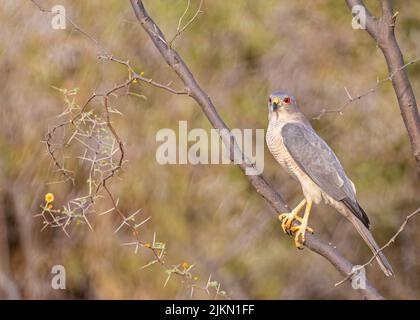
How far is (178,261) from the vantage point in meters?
5.26

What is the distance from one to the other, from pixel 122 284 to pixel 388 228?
1791 millimetres

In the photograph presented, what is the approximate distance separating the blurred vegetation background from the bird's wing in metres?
1.68

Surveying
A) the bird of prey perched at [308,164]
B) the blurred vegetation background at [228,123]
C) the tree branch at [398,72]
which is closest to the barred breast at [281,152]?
the bird of prey perched at [308,164]

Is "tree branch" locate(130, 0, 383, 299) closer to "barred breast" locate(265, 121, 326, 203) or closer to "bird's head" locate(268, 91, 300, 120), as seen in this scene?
"barred breast" locate(265, 121, 326, 203)

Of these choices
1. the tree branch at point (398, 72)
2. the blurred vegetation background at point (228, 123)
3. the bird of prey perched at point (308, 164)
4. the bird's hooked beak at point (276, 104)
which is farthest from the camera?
the blurred vegetation background at point (228, 123)

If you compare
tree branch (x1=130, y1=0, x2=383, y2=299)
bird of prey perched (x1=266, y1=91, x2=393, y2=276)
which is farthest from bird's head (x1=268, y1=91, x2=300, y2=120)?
tree branch (x1=130, y1=0, x2=383, y2=299)

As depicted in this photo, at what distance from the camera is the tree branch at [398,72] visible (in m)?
2.73

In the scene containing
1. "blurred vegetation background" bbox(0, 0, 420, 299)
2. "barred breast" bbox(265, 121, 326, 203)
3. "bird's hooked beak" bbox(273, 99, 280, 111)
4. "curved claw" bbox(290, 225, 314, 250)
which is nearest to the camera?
"curved claw" bbox(290, 225, 314, 250)

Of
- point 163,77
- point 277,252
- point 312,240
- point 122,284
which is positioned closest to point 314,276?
point 277,252

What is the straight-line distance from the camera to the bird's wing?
3268mm

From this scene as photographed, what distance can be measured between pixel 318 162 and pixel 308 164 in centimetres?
4

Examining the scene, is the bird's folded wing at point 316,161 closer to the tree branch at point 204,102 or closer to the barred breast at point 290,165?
the barred breast at point 290,165

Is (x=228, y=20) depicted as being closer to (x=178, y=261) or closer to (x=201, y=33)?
(x=201, y=33)

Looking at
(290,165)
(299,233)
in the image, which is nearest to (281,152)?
(290,165)
